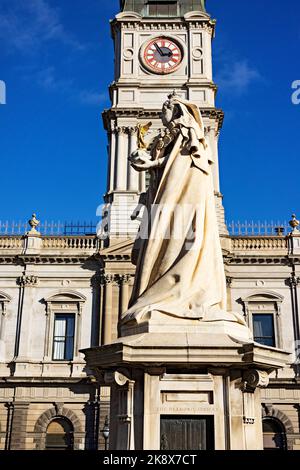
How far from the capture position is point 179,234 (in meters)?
8.12

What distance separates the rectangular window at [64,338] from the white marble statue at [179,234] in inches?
857

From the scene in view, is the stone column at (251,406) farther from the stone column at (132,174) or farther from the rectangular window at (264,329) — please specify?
the stone column at (132,174)

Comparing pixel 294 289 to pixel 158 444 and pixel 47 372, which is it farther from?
pixel 158 444

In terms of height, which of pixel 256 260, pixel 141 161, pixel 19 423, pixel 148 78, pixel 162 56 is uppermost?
pixel 162 56

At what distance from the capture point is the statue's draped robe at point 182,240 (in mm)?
7641

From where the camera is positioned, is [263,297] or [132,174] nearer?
[263,297]

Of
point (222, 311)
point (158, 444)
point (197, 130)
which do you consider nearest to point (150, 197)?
point (197, 130)

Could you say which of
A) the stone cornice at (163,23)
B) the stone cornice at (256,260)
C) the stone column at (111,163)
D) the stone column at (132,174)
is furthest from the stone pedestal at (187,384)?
the stone cornice at (163,23)

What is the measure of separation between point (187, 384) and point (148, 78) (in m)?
29.3

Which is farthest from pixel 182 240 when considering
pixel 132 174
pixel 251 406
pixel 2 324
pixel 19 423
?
pixel 132 174

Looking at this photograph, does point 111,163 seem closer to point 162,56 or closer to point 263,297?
point 162,56

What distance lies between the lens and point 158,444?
22.3 feet
